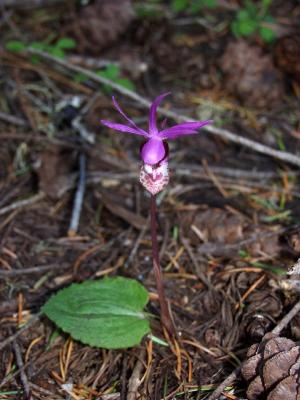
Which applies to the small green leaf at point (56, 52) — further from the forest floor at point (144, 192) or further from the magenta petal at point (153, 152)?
the magenta petal at point (153, 152)

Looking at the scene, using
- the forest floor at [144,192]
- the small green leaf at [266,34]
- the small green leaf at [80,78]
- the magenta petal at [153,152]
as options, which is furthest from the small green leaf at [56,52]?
the magenta petal at [153,152]

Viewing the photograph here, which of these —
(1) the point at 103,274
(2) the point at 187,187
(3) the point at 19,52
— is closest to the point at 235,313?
(1) the point at 103,274

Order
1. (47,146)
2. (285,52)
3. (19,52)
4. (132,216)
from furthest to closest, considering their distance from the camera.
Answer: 1. (19,52)
2. (285,52)
3. (47,146)
4. (132,216)

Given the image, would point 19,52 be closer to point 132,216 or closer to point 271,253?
point 132,216

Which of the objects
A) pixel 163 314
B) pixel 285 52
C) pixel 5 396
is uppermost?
pixel 285 52

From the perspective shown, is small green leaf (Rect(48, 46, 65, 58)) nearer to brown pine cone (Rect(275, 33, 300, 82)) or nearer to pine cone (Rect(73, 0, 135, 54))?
pine cone (Rect(73, 0, 135, 54))

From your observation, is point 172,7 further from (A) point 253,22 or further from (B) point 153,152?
(B) point 153,152

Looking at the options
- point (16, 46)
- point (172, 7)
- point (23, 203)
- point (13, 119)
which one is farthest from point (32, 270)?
point (172, 7)
